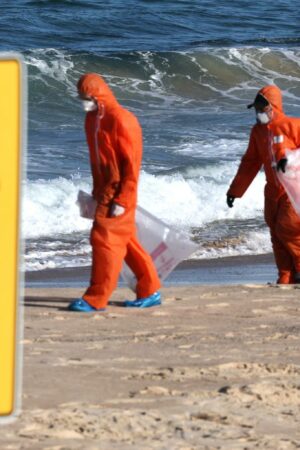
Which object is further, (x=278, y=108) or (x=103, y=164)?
(x=278, y=108)

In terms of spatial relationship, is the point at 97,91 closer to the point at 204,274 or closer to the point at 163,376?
the point at 163,376

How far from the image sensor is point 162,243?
8383mm

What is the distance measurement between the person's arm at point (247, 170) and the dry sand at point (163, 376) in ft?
4.28

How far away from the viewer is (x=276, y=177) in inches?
362

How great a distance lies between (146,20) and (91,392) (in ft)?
80.6

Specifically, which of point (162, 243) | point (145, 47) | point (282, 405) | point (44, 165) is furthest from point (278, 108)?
point (145, 47)

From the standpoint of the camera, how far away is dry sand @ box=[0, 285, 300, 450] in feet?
17.0

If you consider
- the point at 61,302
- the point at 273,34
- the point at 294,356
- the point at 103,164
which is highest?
the point at 103,164

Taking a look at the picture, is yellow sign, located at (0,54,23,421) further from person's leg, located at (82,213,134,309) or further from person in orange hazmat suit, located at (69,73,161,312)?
person's leg, located at (82,213,134,309)

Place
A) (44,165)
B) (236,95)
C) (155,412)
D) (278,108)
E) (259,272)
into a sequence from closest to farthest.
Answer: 1. (155,412)
2. (278,108)
3. (259,272)
4. (44,165)
5. (236,95)

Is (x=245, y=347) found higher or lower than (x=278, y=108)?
lower

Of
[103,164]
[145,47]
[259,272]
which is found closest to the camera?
[103,164]

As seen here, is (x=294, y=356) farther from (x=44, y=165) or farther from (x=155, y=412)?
(x=44, y=165)

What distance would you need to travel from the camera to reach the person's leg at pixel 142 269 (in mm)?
8148
